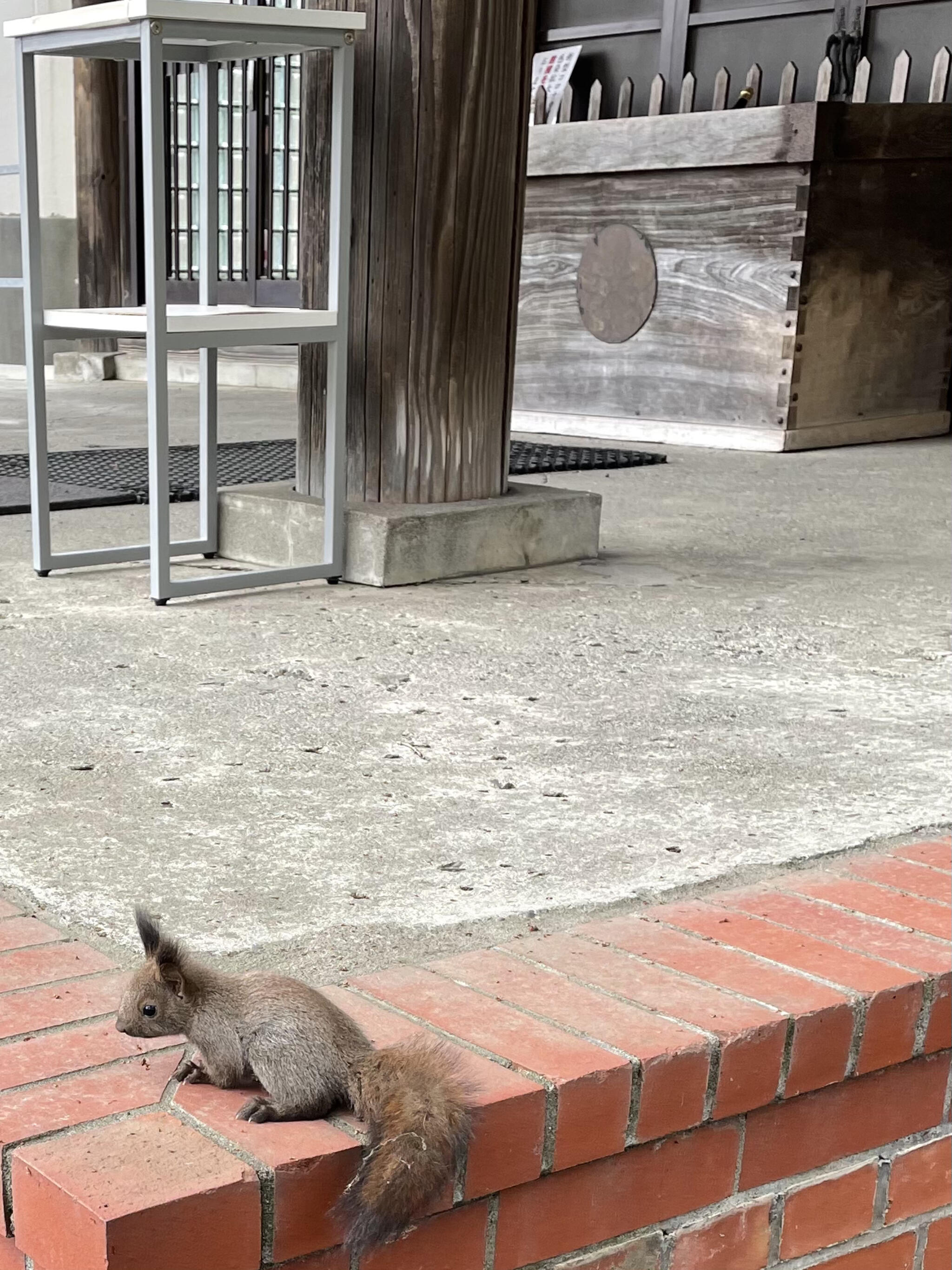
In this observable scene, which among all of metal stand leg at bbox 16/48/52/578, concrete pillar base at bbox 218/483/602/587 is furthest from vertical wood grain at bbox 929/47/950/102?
metal stand leg at bbox 16/48/52/578

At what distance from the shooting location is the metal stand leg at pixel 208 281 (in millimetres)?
3768


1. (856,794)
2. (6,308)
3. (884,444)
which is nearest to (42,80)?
(6,308)

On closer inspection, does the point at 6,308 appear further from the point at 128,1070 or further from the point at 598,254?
the point at 128,1070

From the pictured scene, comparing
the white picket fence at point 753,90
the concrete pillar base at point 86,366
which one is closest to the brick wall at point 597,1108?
the white picket fence at point 753,90

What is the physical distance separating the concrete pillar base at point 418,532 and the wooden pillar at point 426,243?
11 centimetres

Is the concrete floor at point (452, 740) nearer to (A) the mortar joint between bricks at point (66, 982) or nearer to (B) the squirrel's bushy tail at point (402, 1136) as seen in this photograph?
(A) the mortar joint between bricks at point (66, 982)

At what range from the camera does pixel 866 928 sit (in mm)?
1684

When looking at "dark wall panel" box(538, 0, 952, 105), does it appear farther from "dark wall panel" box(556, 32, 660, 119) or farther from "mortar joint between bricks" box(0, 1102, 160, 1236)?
"mortar joint between bricks" box(0, 1102, 160, 1236)

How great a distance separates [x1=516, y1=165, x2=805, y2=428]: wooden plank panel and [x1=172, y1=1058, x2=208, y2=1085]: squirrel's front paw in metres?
5.28

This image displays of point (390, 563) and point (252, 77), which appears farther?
point (252, 77)

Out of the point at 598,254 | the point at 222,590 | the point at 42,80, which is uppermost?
the point at 42,80

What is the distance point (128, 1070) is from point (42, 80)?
32.0 ft

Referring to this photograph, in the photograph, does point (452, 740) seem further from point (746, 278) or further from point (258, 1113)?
point (746, 278)

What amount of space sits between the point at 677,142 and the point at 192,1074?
224 inches
